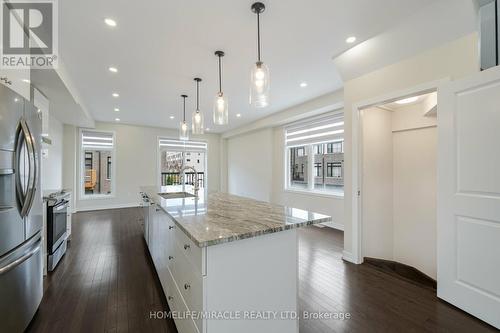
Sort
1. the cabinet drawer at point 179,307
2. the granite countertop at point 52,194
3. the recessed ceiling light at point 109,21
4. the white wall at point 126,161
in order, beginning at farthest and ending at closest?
the white wall at point 126,161
the granite countertop at point 52,194
the recessed ceiling light at point 109,21
the cabinet drawer at point 179,307

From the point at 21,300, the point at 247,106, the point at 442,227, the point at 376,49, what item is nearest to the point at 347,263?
the point at 442,227

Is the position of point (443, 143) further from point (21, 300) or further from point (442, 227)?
point (21, 300)

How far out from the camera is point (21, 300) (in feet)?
5.32

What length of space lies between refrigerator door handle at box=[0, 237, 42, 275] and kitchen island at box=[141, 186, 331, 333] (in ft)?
3.46

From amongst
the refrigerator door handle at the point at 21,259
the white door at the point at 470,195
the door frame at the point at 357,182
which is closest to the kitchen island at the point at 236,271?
the refrigerator door handle at the point at 21,259

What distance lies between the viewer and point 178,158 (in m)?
8.12

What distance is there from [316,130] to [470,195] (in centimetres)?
344

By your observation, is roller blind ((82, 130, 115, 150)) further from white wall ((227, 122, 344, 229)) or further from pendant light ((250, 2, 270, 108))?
pendant light ((250, 2, 270, 108))

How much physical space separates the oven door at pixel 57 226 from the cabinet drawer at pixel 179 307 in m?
1.93

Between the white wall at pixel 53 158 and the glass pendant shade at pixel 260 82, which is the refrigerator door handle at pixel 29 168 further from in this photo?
the white wall at pixel 53 158

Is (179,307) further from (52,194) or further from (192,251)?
(52,194)

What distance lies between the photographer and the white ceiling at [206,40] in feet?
6.57

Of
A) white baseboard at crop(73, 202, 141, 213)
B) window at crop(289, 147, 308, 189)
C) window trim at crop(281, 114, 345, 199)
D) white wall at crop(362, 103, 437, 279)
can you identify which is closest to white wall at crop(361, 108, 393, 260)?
white wall at crop(362, 103, 437, 279)

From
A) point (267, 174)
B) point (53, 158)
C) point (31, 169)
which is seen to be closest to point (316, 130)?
point (267, 174)
